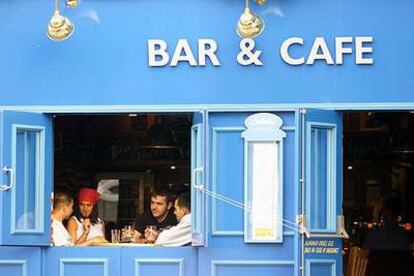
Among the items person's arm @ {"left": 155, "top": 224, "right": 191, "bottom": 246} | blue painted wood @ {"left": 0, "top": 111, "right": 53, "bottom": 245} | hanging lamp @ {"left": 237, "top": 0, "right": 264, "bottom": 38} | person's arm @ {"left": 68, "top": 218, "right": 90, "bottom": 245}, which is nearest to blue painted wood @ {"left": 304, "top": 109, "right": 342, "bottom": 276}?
hanging lamp @ {"left": 237, "top": 0, "right": 264, "bottom": 38}

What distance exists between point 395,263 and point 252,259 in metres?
3.20

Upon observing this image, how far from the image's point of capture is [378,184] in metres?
14.5

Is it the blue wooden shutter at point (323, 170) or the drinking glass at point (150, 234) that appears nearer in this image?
the blue wooden shutter at point (323, 170)

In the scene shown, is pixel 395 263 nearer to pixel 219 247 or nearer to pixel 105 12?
pixel 219 247

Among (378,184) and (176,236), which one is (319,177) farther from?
(378,184)

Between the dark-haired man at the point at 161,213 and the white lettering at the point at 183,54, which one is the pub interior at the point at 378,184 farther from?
the white lettering at the point at 183,54

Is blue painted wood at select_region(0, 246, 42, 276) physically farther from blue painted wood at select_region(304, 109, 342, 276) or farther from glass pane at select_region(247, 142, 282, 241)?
blue painted wood at select_region(304, 109, 342, 276)

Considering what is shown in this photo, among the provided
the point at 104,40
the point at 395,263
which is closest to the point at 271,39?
the point at 104,40

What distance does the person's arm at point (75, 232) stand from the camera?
9508 millimetres

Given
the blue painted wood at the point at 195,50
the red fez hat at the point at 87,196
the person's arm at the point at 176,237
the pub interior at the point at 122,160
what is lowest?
the person's arm at the point at 176,237

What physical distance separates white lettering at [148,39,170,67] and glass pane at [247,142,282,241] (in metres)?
1.15

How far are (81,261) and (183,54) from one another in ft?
7.20

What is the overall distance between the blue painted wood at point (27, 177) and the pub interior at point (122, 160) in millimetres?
2615

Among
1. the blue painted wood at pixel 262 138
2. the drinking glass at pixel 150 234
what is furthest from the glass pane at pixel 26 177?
the blue painted wood at pixel 262 138
